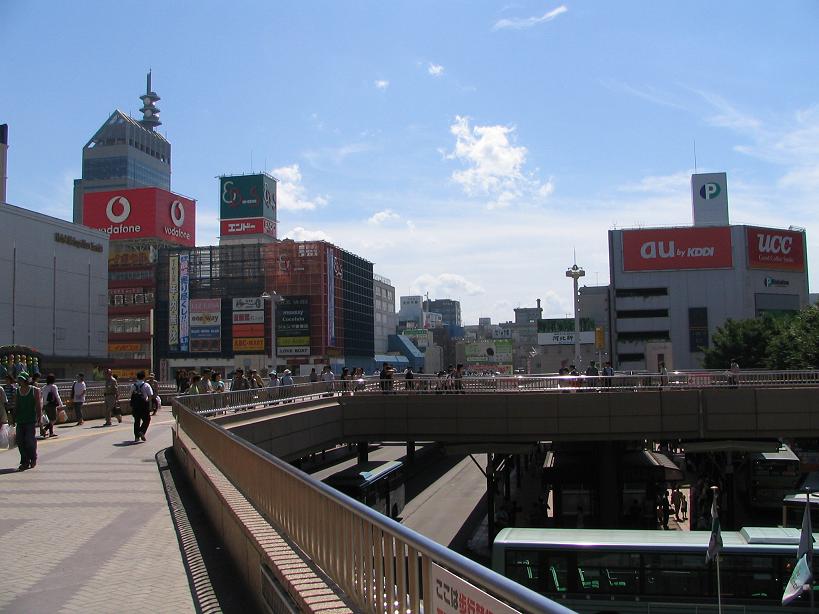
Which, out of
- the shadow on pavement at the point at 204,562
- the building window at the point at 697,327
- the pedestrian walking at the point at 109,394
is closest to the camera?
the shadow on pavement at the point at 204,562

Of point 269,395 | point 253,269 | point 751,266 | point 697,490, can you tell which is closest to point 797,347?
point 697,490

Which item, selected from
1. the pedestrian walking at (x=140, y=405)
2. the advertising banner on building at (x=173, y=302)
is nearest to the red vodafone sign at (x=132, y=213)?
the advertising banner on building at (x=173, y=302)

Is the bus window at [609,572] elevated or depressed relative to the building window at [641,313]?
depressed

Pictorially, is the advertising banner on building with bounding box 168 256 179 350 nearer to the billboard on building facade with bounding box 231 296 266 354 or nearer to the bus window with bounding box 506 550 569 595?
the billboard on building facade with bounding box 231 296 266 354

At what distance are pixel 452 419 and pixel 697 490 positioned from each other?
995 centimetres

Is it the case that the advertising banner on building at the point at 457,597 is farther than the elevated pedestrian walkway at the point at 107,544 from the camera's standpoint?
No

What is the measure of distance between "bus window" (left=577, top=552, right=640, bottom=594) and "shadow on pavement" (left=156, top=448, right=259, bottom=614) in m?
8.01

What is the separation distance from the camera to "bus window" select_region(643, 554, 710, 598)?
15203mm

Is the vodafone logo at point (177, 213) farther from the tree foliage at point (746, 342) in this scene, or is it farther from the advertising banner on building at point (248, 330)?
the tree foliage at point (746, 342)

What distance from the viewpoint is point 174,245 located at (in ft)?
372

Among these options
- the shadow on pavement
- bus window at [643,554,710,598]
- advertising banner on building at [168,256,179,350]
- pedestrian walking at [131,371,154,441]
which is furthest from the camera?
advertising banner on building at [168,256,179,350]

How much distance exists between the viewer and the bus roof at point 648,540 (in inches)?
602

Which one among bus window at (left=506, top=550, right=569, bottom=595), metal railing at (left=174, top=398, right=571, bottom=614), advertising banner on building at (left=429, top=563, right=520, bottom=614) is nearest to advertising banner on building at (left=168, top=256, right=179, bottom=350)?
bus window at (left=506, top=550, right=569, bottom=595)

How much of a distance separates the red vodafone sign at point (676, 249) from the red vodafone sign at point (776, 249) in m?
3.45
